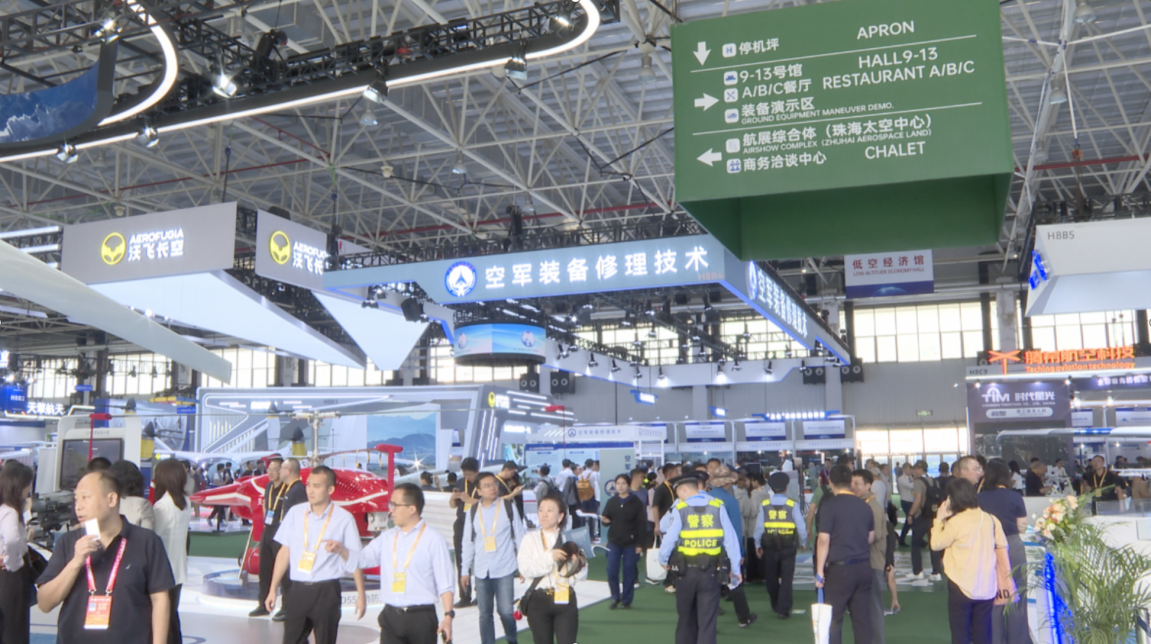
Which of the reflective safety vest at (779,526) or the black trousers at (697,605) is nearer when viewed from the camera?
the black trousers at (697,605)

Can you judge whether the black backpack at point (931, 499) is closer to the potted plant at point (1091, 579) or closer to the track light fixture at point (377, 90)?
the potted plant at point (1091, 579)

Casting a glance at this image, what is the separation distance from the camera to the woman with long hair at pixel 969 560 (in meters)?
5.05

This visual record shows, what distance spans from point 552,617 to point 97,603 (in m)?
2.38

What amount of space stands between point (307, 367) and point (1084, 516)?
32.9m

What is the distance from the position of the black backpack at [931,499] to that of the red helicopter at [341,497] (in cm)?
546

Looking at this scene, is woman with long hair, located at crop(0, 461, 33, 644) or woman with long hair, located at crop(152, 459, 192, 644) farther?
woman with long hair, located at crop(152, 459, 192, 644)

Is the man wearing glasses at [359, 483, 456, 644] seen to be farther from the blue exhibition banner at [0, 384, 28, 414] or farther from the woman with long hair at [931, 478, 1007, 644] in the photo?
the blue exhibition banner at [0, 384, 28, 414]

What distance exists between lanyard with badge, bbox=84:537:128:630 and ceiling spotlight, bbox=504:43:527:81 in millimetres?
6058

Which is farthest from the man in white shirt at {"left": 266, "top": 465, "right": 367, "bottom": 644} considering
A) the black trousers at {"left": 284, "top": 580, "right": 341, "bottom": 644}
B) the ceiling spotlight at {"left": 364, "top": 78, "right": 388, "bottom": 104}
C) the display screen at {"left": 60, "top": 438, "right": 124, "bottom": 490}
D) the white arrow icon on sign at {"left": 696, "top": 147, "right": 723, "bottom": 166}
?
the display screen at {"left": 60, "top": 438, "right": 124, "bottom": 490}

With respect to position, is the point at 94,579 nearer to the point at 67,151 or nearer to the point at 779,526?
the point at 779,526

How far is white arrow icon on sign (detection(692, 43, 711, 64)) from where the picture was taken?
3.60m

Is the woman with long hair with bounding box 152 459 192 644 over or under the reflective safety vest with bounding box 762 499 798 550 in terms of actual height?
over

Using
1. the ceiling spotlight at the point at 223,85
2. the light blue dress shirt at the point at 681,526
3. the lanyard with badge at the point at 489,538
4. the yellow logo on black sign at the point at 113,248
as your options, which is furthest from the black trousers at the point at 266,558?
the yellow logo on black sign at the point at 113,248

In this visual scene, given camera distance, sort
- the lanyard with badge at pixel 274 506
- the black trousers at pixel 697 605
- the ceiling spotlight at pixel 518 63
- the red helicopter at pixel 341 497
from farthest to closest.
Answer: the red helicopter at pixel 341 497 < the ceiling spotlight at pixel 518 63 < the lanyard with badge at pixel 274 506 < the black trousers at pixel 697 605
